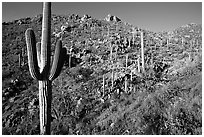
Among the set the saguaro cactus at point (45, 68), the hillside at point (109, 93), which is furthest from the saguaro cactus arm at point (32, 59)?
the hillside at point (109, 93)

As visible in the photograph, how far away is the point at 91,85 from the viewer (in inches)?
832

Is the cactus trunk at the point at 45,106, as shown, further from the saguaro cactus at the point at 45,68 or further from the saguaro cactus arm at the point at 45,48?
the saguaro cactus arm at the point at 45,48

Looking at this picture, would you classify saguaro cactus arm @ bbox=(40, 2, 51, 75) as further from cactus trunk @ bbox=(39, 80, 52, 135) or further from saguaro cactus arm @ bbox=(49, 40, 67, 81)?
cactus trunk @ bbox=(39, 80, 52, 135)

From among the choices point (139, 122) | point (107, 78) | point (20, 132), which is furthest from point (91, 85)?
point (139, 122)

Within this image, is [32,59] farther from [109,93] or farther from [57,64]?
A: [109,93]

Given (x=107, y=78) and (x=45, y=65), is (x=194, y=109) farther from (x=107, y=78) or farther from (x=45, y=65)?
(x=107, y=78)

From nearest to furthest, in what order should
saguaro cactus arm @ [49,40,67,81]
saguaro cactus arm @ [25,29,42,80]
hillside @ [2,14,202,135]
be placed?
saguaro cactus arm @ [25,29,42,80]
saguaro cactus arm @ [49,40,67,81]
hillside @ [2,14,202,135]

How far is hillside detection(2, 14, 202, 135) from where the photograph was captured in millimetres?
10727

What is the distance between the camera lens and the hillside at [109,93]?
10727 mm

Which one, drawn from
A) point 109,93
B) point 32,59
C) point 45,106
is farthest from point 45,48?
point 109,93

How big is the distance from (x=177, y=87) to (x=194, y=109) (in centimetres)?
315

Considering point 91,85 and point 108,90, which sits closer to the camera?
point 108,90

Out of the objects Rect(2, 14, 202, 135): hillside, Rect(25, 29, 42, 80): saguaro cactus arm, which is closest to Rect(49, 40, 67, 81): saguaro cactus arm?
Rect(25, 29, 42, 80): saguaro cactus arm

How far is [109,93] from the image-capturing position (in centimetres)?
1875
